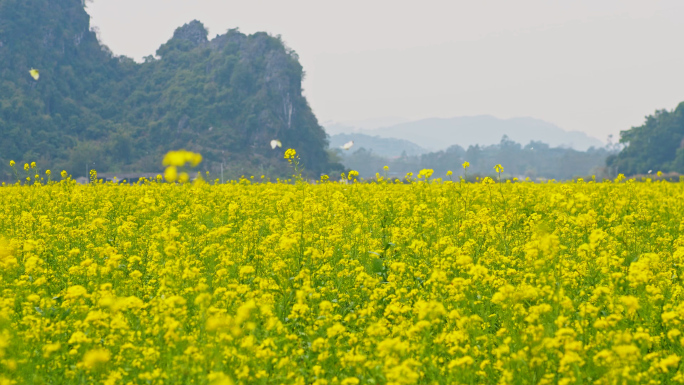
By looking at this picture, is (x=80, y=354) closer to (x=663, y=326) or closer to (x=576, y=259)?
(x=663, y=326)

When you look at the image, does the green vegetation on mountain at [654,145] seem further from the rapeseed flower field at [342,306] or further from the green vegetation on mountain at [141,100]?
the rapeseed flower field at [342,306]

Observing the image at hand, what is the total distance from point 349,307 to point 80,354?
7.11ft

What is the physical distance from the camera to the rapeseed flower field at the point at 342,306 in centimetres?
342

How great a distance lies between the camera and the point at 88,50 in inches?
3661

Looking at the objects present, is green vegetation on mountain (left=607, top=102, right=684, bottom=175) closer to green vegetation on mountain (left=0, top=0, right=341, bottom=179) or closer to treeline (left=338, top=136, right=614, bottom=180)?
green vegetation on mountain (left=0, top=0, right=341, bottom=179)

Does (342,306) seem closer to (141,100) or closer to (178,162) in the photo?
(178,162)

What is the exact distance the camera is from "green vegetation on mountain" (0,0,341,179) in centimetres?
6962

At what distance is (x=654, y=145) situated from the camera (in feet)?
241

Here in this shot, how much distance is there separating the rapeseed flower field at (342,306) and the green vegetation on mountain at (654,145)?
71.6 m

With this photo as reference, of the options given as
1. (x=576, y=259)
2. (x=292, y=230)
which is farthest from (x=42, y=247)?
(x=576, y=259)

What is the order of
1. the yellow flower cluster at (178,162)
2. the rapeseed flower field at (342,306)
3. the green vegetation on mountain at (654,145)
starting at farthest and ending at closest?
1. the green vegetation on mountain at (654,145)
2. the rapeseed flower field at (342,306)
3. the yellow flower cluster at (178,162)

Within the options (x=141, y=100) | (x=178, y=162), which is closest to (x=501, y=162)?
(x=141, y=100)

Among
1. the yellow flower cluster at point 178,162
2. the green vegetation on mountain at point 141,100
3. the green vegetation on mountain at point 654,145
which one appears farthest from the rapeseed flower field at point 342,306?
the green vegetation on mountain at point 654,145

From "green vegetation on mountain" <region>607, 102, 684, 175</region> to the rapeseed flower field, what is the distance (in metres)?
71.6
